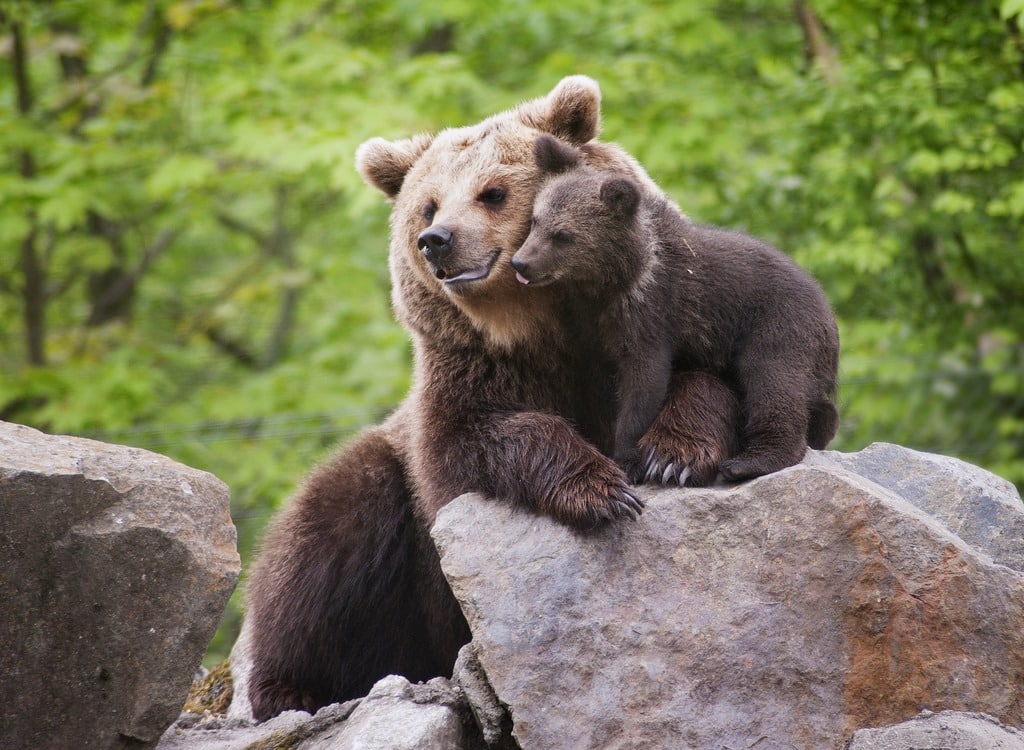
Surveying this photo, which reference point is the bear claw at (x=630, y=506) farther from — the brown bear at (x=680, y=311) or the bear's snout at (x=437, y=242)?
the bear's snout at (x=437, y=242)

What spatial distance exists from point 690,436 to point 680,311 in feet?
1.44

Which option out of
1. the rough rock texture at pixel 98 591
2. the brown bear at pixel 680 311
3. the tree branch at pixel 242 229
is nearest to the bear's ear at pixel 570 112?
the brown bear at pixel 680 311

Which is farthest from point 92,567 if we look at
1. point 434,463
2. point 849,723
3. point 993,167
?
point 993,167

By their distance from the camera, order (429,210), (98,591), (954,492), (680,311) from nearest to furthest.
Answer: (98,591) → (680,311) → (954,492) → (429,210)

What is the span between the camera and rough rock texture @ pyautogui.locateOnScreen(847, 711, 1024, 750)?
342cm

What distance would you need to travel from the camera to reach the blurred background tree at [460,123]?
9.02m

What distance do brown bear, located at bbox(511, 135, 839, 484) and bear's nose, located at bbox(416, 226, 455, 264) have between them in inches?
11.9

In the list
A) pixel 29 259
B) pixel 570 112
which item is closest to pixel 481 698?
pixel 570 112

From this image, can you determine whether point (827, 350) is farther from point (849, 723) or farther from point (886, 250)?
point (886, 250)

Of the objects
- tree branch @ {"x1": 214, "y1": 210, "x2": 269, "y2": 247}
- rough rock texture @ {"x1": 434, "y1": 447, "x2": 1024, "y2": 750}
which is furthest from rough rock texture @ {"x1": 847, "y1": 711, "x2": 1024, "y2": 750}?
tree branch @ {"x1": 214, "y1": 210, "x2": 269, "y2": 247}

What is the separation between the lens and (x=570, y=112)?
4.79m

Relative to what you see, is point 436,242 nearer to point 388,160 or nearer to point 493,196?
point 493,196

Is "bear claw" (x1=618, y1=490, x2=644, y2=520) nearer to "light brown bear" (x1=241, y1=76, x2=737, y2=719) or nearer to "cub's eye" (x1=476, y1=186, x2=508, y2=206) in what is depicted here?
"light brown bear" (x1=241, y1=76, x2=737, y2=719)

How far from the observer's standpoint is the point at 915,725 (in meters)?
3.54
